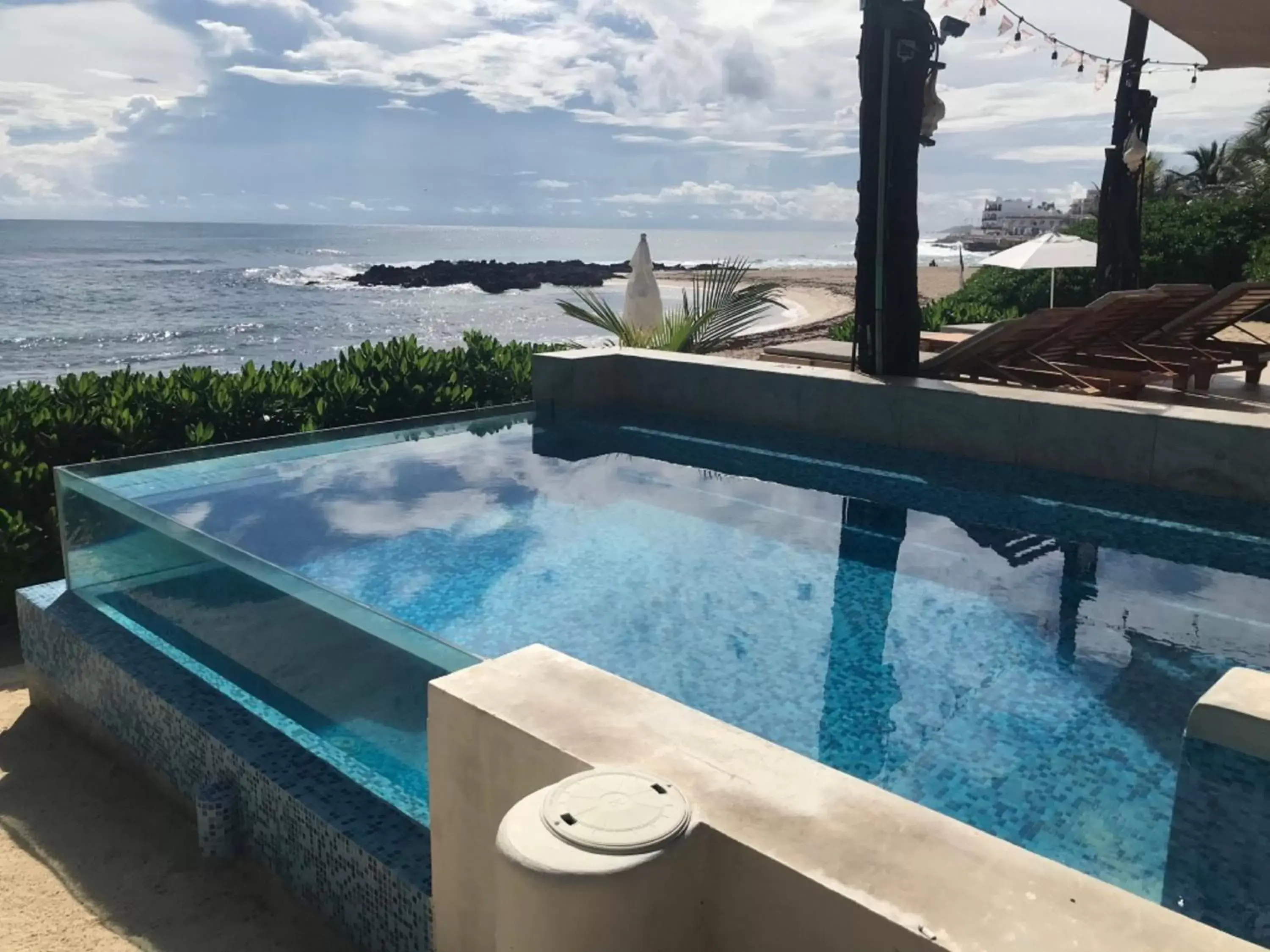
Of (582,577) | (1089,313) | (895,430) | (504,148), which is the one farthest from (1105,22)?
(504,148)

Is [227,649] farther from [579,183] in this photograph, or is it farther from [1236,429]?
[579,183]

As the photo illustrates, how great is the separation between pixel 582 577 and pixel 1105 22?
39.5 ft

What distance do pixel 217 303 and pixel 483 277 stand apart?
15.9 meters

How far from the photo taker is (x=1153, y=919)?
4.99 feet

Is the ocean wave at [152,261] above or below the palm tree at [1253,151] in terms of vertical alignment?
below

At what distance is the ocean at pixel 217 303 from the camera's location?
28000 millimetres

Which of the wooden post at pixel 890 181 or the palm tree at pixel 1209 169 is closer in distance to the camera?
the wooden post at pixel 890 181

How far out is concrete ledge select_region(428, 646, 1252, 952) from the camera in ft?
4.99

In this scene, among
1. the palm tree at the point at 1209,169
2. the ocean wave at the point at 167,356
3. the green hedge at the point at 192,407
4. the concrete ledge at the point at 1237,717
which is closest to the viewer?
the concrete ledge at the point at 1237,717

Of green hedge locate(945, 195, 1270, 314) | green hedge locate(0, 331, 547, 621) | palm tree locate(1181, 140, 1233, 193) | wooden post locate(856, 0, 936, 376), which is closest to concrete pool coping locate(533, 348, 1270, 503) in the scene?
wooden post locate(856, 0, 936, 376)

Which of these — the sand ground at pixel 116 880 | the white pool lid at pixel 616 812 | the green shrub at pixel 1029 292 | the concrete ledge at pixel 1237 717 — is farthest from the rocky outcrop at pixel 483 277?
the white pool lid at pixel 616 812

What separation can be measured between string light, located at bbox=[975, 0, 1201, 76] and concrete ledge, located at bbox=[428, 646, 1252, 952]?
1018cm

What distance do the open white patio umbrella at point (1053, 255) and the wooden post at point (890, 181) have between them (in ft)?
15.2

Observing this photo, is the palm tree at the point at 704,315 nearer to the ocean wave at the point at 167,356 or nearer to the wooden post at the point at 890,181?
the wooden post at the point at 890,181
